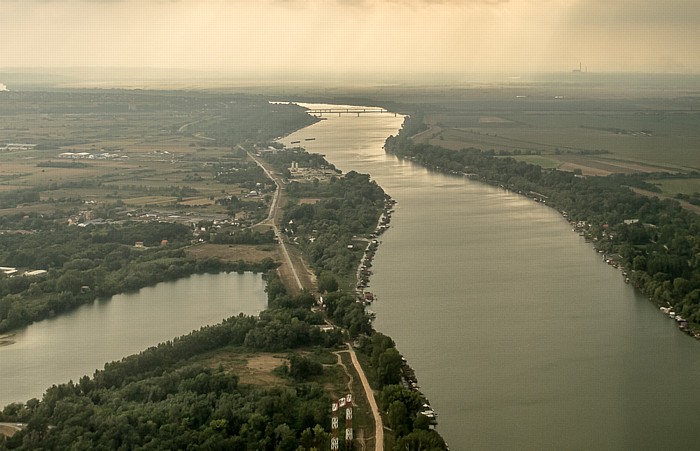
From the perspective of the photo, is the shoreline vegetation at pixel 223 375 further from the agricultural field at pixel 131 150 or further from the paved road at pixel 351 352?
the agricultural field at pixel 131 150

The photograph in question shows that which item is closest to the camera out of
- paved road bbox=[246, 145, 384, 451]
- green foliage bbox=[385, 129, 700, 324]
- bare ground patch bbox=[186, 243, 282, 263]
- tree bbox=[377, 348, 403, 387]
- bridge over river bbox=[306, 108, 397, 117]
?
paved road bbox=[246, 145, 384, 451]

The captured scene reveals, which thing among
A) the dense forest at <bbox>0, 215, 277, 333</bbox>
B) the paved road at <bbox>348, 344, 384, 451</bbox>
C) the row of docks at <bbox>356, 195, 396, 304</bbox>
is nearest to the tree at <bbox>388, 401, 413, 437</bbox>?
the paved road at <bbox>348, 344, 384, 451</bbox>

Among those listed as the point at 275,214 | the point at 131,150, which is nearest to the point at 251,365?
the point at 275,214

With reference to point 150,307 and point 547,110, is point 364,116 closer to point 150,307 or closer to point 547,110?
point 547,110

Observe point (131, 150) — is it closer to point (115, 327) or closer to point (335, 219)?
point (335, 219)

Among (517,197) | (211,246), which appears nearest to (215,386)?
(211,246)

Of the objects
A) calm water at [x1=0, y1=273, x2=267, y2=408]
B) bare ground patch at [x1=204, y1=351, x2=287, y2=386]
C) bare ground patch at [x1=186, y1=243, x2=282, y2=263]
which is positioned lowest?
calm water at [x1=0, y1=273, x2=267, y2=408]

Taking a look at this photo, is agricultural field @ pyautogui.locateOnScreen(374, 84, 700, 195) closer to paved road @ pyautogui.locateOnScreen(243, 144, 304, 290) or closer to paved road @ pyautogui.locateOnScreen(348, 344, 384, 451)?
paved road @ pyautogui.locateOnScreen(243, 144, 304, 290)
